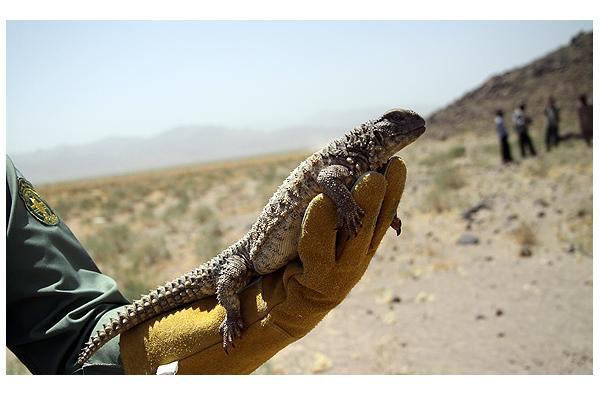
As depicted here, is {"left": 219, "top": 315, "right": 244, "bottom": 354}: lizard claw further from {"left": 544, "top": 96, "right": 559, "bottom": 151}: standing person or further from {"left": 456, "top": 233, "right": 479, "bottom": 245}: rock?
{"left": 544, "top": 96, "right": 559, "bottom": 151}: standing person

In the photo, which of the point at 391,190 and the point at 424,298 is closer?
the point at 391,190

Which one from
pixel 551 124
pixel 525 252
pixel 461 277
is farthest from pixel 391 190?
pixel 551 124

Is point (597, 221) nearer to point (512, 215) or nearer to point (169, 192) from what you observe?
point (512, 215)

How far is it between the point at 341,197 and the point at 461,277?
691cm

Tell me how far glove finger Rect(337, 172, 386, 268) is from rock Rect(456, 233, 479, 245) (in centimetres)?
839

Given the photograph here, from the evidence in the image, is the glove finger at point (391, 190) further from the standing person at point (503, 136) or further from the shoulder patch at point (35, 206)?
the standing person at point (503, 136)

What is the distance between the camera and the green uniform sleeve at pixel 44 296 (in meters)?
2.53

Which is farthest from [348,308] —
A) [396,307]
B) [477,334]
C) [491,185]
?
[491,185]

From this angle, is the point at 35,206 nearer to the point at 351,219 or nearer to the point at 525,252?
the point at 351,219

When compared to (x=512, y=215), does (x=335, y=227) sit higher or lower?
higher

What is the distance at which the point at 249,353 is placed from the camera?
2.84 metres

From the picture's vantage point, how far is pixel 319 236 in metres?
2.66

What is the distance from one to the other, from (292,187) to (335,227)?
416 millimetres

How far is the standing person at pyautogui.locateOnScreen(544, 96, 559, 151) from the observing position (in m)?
19.5
